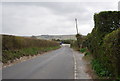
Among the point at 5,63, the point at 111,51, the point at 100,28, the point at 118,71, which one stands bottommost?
the point at 5,63

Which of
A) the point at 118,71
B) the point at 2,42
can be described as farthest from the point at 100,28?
the point at 2,42

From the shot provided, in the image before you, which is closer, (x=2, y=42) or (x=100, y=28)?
(x=100, y=28)

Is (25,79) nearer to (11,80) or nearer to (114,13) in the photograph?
(11,80)

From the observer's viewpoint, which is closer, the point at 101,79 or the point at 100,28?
the point at 101,79

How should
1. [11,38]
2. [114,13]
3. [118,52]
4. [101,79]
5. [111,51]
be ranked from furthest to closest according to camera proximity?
[11,38] → [114,13] → [101,79] → [111,51] → [118,52]

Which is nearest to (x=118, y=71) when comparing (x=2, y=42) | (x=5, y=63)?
(x=5, y=63)

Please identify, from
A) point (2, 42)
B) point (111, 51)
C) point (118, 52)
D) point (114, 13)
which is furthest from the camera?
point (2, 42)

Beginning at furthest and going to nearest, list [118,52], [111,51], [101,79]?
[101,79] < [111,51] < [118,52]

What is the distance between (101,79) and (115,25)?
4.62 m

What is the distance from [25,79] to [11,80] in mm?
719

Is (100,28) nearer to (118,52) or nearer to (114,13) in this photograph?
(114,13)

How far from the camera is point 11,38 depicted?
24984 mm

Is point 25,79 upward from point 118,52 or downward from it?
downward

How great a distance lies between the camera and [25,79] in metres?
10.3
